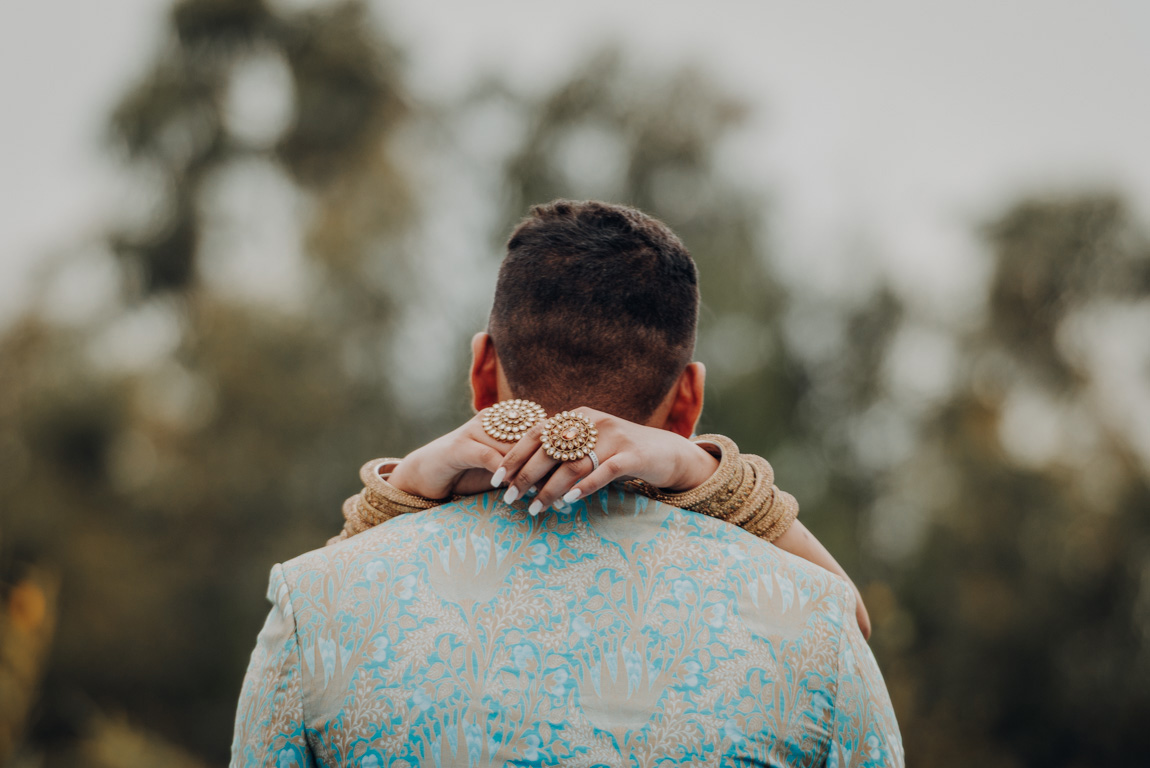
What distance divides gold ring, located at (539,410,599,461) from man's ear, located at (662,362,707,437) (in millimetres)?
332

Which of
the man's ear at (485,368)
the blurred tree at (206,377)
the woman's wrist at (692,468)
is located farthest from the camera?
the blurred tree at (206,377)

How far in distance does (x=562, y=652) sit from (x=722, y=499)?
42cm

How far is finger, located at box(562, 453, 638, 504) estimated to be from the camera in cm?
142

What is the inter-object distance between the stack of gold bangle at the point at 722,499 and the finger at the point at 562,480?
176mm

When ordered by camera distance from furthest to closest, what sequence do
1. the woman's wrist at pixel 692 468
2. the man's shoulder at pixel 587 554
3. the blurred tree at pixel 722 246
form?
the blurred tree at pixel 722 246 < the woman's wrist at pixel 692 468 < the man's shoulder at pixel 587 554

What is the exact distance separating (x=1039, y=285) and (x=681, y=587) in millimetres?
11063

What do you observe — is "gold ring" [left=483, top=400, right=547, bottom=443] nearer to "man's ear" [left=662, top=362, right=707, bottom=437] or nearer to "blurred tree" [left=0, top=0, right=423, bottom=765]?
"man's ear" [left=662, top=362, right=707, bottom=437]

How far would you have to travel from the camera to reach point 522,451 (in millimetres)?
1431

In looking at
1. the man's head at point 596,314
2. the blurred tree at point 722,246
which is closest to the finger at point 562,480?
the man's head at point 596,314

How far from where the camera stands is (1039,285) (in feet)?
35.9

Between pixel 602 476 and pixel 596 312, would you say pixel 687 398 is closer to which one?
pixel 596 312

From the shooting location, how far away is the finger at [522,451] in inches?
56.3

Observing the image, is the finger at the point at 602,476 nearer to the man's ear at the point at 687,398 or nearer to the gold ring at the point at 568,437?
the gold ring at the point at 568,437


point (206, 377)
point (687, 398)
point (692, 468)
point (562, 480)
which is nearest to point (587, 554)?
point (562, 480)
